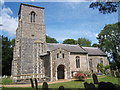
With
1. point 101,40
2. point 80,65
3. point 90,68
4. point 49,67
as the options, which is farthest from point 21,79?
point 101,40

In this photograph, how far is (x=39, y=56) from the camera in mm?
16672

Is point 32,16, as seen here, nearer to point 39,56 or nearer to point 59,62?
point 39,56

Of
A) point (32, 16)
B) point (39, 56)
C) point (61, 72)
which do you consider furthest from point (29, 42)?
point (61, 72)

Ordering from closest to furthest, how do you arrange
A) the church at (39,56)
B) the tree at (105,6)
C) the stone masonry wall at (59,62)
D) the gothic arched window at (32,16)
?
Result: 1. the tree at (105,6)
2. the stone masonry wall at (59,62)
3. the church at (39,56)
4. the gothic arched window at (32,16)

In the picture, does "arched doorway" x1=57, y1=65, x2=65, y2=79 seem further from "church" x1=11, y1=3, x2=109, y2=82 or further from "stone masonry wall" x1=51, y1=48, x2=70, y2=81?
"stone masonry wall" x1=51, y1=48, x2=70, y2=81

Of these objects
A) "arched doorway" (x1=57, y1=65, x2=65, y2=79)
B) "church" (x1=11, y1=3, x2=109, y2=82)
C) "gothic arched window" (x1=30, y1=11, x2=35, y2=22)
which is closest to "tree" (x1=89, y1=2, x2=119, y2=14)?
"church" (x1=11, y1=3, x2=109, y2=82)

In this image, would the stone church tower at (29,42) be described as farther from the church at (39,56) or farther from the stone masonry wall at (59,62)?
the stone masonry wall at (59,62)

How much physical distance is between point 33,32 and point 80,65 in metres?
8.52

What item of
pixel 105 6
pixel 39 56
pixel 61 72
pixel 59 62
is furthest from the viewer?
pixel 39 56

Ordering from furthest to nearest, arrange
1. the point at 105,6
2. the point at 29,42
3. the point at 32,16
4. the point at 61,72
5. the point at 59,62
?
the point at 32,16, the point at 29,42, the point at 61,72, the point at 59,62, the point at 105,6

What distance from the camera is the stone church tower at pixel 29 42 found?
16031mm

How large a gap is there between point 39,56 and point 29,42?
2454 millimetres

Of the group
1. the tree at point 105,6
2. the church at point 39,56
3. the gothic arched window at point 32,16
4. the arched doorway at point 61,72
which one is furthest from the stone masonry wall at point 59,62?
the tree at point 105,6

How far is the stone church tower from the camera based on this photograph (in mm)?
16031
